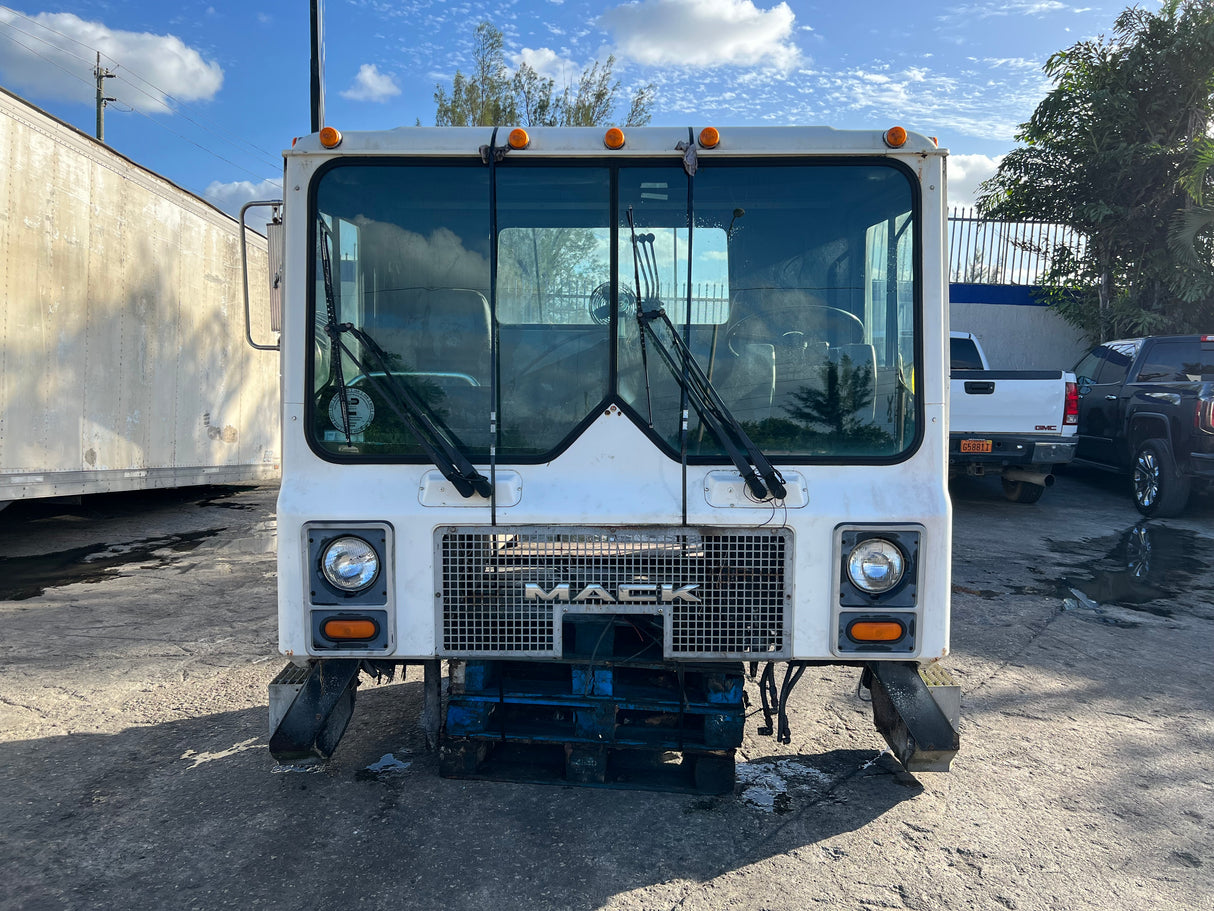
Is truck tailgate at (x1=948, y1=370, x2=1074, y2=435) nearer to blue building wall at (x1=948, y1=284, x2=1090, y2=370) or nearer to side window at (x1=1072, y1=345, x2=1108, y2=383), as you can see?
→ side window at (x1=1072, y1=345, x2=1108, y2=383)

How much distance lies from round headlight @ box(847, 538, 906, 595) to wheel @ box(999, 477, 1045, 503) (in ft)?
29.8

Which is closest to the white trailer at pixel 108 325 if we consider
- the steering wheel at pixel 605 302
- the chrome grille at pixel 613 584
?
the chrome grille at pixel 613 584

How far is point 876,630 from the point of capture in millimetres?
3090

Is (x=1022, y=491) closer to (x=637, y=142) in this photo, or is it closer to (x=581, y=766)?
(x=581, y=766)

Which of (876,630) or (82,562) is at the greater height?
(876,630)

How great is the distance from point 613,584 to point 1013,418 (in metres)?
8.34

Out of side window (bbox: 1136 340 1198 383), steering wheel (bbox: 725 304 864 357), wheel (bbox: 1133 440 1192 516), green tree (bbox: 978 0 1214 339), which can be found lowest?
wheel (bbox: 1133 440 1192 516)

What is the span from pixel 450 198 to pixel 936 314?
1.80 metres

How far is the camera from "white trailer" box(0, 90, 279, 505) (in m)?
7.12

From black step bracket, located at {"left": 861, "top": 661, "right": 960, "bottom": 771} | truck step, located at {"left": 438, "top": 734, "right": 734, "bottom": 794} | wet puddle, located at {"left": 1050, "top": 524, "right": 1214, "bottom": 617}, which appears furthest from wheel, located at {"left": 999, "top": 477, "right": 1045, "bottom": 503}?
truck step, located at {"left": 438, "top": 734, "right": 734, "bottom": 794}

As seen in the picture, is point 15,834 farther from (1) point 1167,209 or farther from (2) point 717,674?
(1) point 1167,209

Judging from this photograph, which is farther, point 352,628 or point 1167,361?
point 1167,361

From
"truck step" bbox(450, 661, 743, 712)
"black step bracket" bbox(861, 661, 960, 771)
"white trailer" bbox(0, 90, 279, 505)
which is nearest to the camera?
"black step bracket" bbox(861, 661, 960, 771)

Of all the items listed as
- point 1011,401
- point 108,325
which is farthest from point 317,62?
point 1011,401
